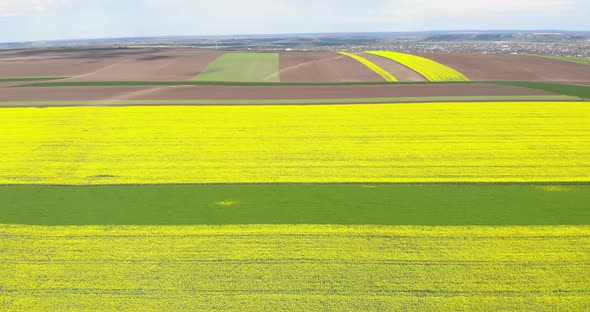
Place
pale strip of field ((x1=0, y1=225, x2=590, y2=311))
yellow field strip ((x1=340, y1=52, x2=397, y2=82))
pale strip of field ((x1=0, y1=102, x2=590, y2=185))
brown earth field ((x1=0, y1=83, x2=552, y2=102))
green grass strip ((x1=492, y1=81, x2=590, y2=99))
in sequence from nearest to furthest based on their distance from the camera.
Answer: pale strip of field ((x1=0, y1=225, x2=590, y2=311))
pale strip of field ((x1=0, y1=102, x2=590, y2=185))
green grass strip ((x1=492, y1=81, x2=590, y2=99))
brown earth field ((x1=0, y1=83, x2=552, y2=102))
yellow field strip ((x1=340, y1=52, x2=397, y2=82))

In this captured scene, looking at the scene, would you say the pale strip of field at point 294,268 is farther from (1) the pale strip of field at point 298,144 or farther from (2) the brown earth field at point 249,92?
(2) the brown earth field at point 249,92

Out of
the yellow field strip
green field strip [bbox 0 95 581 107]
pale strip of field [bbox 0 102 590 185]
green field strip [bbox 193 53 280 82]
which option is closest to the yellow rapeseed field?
the yellow field strip

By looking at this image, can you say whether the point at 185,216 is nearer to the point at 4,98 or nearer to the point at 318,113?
the point at 318,113

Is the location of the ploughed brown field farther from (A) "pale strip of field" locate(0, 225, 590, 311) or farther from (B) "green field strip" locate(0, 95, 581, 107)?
(A) "pale strip of field" locate(0, 225, 590, 311)

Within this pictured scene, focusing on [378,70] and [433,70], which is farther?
[378,70]

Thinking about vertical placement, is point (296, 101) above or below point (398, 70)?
below

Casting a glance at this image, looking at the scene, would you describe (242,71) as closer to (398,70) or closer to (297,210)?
(398,70)

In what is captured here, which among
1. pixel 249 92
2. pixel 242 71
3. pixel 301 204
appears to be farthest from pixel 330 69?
pixel 301 204
